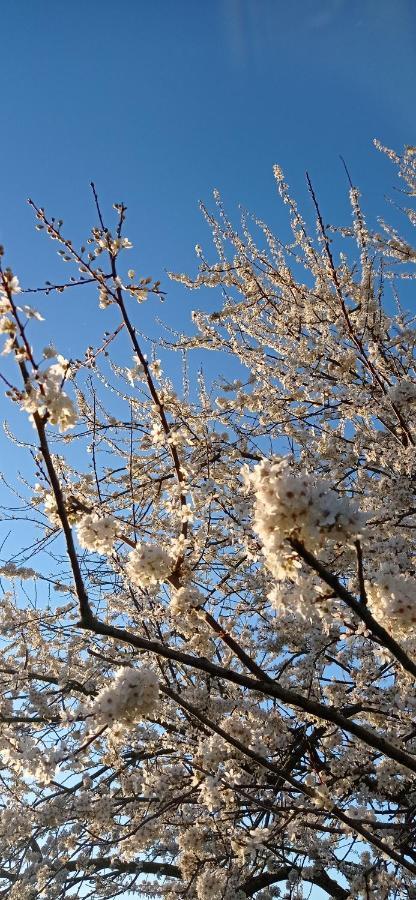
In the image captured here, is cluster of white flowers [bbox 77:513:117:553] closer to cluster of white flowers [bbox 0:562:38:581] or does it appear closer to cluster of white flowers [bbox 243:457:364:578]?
cluster of white flowers [bbox 243:457:364:578]

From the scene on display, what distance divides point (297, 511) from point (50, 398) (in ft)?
3.72

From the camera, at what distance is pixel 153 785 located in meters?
5.07

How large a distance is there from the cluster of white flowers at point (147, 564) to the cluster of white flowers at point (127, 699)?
1.63ft

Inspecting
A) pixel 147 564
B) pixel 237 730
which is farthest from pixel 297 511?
pixel 237 730

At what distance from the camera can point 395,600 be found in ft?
8.15

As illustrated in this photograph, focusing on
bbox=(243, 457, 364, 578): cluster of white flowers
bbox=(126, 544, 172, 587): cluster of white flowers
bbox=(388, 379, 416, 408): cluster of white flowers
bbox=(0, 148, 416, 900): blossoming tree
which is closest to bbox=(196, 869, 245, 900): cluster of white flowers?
bbox=(0, 148, 416, 900): blossoming tree

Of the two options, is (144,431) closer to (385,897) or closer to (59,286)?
(59,286)

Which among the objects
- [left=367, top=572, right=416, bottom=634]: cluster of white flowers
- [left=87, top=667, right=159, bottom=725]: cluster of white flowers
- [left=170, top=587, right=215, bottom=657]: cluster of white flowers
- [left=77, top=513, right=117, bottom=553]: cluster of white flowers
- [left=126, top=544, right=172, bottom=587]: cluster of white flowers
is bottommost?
[left=367, top=572, right=416, bottom=634]: cluster of white flowers

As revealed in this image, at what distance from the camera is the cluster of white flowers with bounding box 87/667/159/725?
115 inches

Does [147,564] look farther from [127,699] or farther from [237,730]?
[237,730]

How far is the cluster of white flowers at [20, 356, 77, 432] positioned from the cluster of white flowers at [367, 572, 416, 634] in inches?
59.3

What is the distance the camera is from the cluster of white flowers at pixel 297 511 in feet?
6.87

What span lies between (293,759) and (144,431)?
120 inches

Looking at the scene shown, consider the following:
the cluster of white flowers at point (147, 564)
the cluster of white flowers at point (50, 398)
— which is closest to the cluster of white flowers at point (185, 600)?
the cluster of white flowers at point (147, 564)
